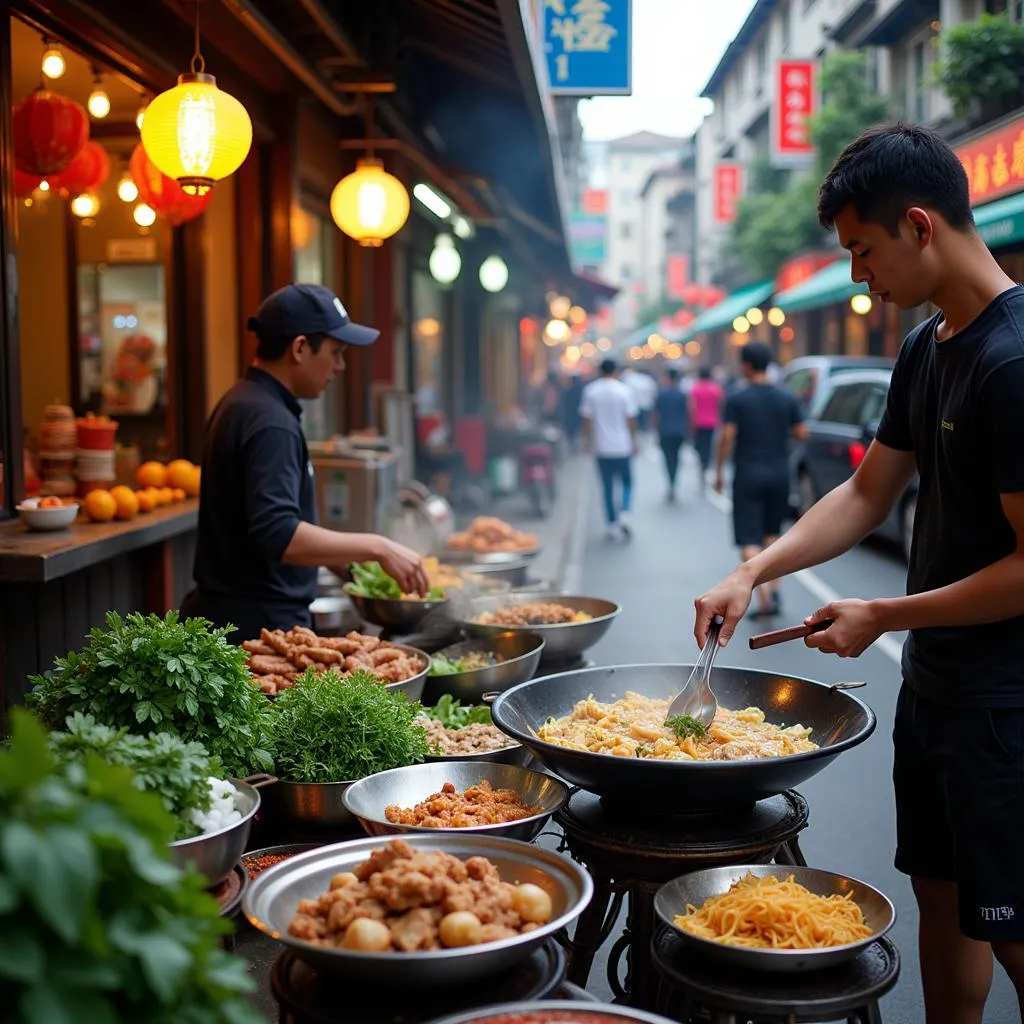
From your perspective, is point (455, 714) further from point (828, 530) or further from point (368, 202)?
point (368, 202)

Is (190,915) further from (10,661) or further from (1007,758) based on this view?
(10,661)

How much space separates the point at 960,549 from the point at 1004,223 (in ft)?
47.4

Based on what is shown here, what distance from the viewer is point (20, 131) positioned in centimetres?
655

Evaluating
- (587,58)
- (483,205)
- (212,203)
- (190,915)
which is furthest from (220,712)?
(483,205)

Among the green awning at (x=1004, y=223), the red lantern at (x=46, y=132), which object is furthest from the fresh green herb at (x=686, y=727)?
the green awning at (x=1004, y=223)

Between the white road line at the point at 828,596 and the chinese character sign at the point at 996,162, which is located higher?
the chinese character sign at the point at 996,162

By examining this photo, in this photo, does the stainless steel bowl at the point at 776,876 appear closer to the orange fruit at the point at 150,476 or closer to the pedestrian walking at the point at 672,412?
the orange fruit at the point at 150,476

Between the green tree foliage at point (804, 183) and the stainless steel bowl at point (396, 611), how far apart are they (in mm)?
18925

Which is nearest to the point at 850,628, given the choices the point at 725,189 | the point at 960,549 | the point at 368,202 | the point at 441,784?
the point at 960,549

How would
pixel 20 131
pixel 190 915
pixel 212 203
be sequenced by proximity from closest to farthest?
pixel 190 915 → pixel 20 131 → pixel 212 203

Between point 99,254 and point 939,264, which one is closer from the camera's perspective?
point 939,264

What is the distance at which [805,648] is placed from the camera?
33.7 feet

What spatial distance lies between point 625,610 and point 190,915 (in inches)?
403

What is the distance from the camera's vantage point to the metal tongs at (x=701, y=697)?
324cm
